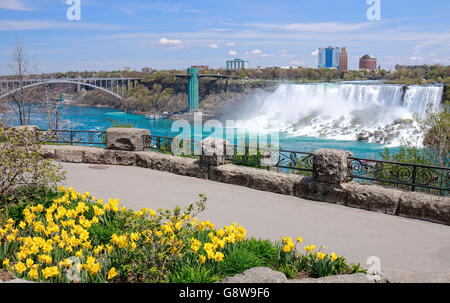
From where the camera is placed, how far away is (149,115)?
83375 mm

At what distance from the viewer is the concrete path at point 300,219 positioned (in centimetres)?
480

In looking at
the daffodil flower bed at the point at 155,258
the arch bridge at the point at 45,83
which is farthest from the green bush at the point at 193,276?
the arch bridge at the point at 45,83

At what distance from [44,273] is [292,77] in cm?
8968

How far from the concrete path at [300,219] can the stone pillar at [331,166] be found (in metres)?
0.50

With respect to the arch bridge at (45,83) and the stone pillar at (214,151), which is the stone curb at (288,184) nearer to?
the stone pillar at (214,151)

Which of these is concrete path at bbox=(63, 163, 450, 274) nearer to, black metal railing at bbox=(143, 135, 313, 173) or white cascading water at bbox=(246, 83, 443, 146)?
black metal railing at bbox=(143, 135, 313, 173)

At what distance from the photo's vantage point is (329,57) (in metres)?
105

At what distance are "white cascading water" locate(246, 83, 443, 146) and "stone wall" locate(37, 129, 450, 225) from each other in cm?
3431

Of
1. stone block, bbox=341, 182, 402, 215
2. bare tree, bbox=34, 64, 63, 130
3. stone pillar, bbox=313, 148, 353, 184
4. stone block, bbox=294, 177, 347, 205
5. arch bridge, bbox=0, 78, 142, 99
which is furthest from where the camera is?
arch bridge, bbox=0, 78, 142, 99

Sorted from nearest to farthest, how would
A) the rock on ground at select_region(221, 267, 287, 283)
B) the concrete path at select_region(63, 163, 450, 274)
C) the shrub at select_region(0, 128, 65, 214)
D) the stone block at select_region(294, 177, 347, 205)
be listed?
the rock on ground at select_region(221, 267, 287, 283) < the concrete path at select_region(63, 163, 450, 274) < the shrub at select_region(0, 128, 65, 214) < the stone block at select_region(294, 177, 347, 205)

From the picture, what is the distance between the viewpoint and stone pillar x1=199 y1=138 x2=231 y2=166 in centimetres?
820

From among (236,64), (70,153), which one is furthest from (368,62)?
(70,153)

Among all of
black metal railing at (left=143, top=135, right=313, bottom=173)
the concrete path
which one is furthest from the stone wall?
black metal railing at (left=143, top=135, right=313, bottom=173)

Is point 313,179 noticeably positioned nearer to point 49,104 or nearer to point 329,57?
point 49,104
